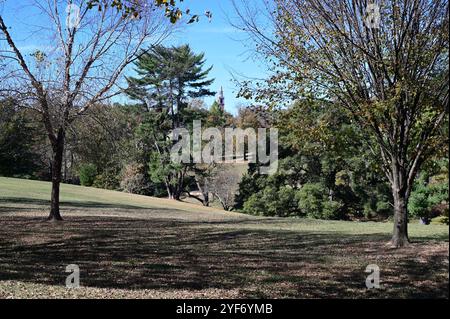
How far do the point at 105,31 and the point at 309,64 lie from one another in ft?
24.6

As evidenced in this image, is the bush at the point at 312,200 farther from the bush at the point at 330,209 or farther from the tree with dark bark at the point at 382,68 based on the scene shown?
the tree with dark bark at the point at 382,68

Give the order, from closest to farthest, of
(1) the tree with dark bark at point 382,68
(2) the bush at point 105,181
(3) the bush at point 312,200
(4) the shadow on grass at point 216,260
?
(4) the shadow on grass at point 216,260, (1) the tree with dark bark at point 382,68, (3) the bush at point 312,200, (2) the bush at point 105,181

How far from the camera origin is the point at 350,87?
10258 millimetres

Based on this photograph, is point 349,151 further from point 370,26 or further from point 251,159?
point 251,159

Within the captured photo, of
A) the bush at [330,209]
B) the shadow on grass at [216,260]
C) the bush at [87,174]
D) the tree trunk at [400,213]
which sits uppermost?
the bush at [87,174]

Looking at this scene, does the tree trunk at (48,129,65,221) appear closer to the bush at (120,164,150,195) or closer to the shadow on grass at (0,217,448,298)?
the shadow on grass at (0,217,448,298)

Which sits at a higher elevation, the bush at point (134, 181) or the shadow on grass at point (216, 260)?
the bush at point (134, 181)

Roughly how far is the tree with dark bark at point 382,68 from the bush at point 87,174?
1483 inches

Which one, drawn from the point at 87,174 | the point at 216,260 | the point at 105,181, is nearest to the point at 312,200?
the point at 105,181

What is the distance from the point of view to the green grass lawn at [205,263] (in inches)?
253

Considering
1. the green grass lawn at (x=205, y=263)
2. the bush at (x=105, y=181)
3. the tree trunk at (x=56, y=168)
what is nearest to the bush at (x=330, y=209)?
the bush at (x=105, y=181)

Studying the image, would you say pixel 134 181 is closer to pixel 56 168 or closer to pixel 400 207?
pixel 56 168
